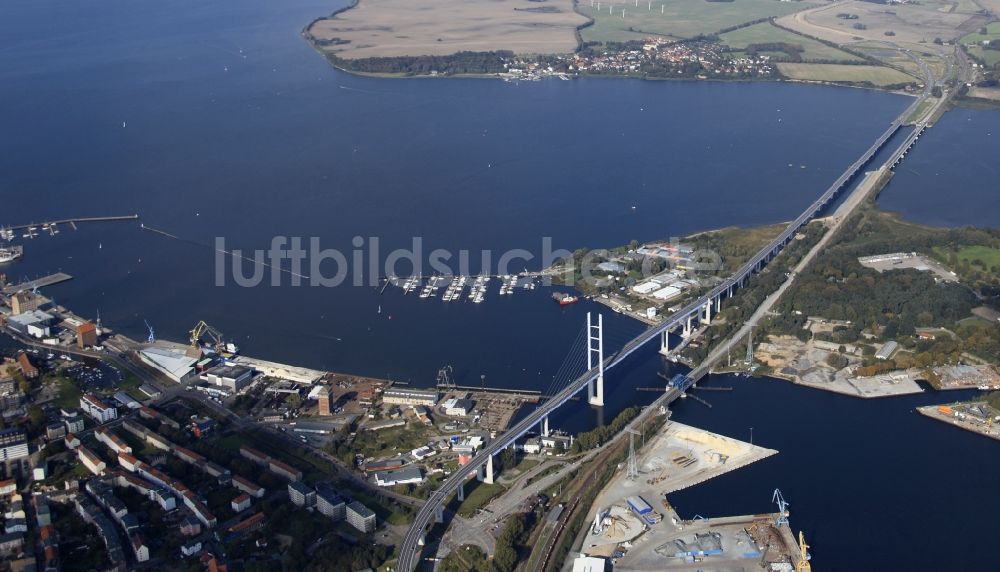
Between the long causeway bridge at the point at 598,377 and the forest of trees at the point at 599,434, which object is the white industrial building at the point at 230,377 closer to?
the long causeway bridge at the point at 598,377

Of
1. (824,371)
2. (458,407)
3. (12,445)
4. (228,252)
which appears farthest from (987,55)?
(12,445)

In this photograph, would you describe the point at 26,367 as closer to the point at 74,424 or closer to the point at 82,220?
the point at 74,424

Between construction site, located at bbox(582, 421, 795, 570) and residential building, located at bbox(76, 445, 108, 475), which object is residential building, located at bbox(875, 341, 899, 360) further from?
residential building, located at bbox(76, 445, 108, 475)

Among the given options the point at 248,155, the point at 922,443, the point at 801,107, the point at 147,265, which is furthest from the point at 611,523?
the point at 801,107

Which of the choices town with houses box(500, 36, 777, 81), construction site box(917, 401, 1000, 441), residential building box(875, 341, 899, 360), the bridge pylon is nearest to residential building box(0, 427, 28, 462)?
the bridge pylon

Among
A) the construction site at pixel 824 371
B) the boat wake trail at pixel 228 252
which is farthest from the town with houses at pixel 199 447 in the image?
the construction site at pixel 824 371
